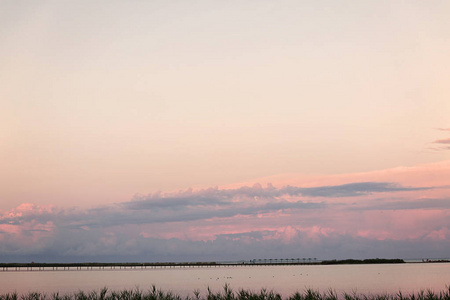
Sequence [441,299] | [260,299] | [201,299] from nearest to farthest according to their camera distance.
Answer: [441,299] → [260,299] → [201,299]

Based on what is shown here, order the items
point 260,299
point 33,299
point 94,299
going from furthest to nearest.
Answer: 1. point 33,299
2. point 94,299
3. point 260,299

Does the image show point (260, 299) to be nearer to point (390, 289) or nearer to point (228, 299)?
point (228, 299)

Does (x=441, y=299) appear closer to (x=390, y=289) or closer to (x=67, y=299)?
(x=67, y=299)

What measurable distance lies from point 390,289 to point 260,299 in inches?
2145

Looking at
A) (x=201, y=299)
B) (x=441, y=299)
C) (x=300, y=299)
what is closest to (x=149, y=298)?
(x=300, y=299)

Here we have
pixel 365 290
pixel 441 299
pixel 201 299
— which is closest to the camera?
pixel 441 299

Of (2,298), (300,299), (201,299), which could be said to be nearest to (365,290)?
(201,299)

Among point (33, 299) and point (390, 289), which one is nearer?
point (33, 299)

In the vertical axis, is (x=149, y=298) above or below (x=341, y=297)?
above

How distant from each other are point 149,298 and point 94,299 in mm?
6720

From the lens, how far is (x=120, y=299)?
45.2m

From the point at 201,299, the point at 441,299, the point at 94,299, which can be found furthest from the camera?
the point at 201,299

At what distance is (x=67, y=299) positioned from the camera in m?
47.6

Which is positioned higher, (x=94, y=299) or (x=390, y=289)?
(x=94, y=299)
